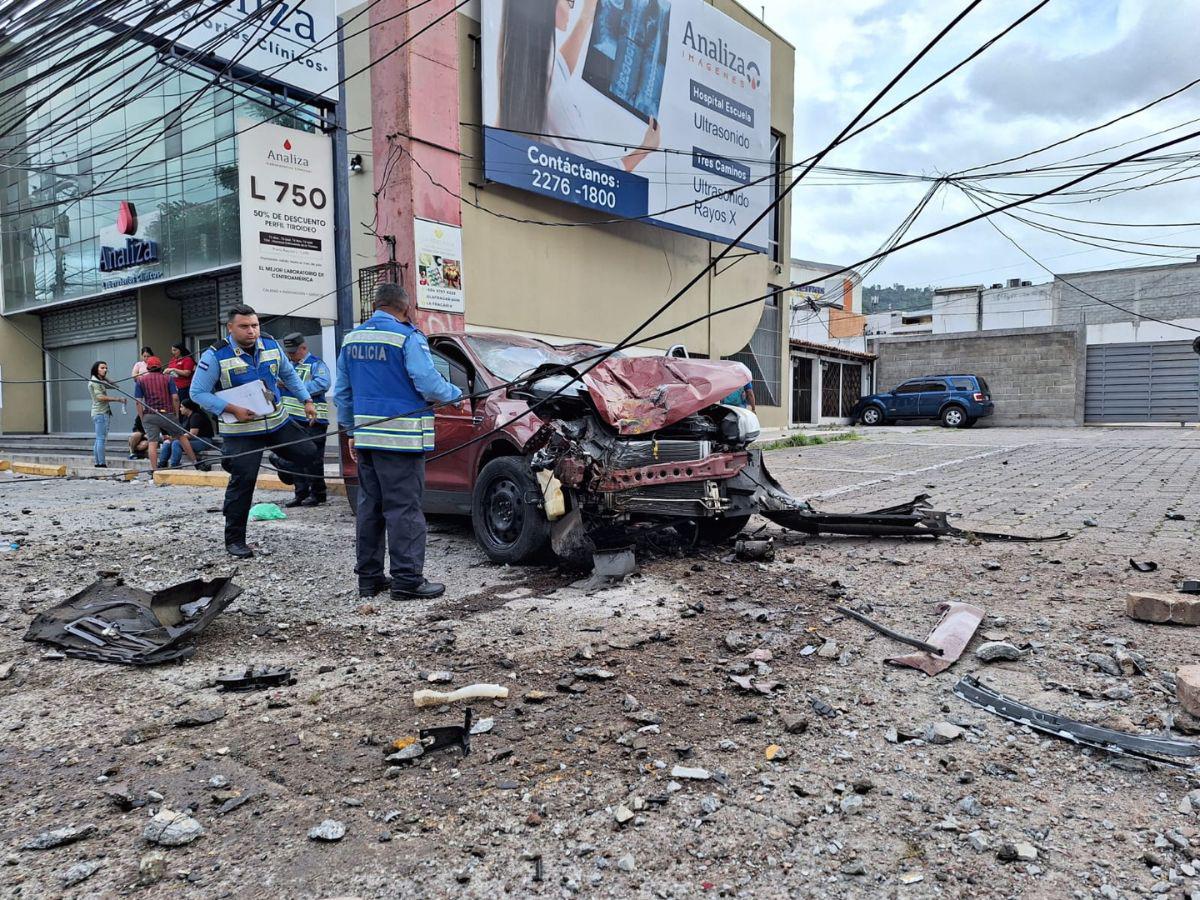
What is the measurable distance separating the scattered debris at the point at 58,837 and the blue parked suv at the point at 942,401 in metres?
26.4

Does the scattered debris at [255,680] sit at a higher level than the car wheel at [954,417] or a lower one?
lower

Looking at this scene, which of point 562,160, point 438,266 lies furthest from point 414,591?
point 562,160

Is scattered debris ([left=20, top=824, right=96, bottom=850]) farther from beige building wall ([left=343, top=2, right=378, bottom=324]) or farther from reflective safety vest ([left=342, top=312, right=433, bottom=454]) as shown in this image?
beige building wall ([left=343, top=2, right=378, bottom=324])

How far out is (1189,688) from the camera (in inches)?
103

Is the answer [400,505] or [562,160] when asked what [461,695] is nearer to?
[400,505]

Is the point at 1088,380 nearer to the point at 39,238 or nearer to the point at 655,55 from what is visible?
the point at 655,55

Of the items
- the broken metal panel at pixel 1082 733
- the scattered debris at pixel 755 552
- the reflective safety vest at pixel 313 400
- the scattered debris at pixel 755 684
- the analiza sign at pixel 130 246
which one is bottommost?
the scattered debris at pixel 755 684

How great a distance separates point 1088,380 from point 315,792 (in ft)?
98.1

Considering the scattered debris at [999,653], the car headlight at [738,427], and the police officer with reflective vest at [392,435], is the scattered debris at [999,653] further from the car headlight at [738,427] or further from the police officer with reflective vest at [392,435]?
the police officer with reflective vest at [392,435]

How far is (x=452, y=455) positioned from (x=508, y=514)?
34.0 inches

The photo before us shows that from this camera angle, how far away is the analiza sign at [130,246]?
583 inches

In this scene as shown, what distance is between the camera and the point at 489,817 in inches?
85.0

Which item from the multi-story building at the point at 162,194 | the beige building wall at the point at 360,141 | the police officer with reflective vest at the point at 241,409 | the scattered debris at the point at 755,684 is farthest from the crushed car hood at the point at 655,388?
the beige building wall at the point at 360,141

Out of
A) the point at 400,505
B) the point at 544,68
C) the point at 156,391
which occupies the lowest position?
the point at 400,505
